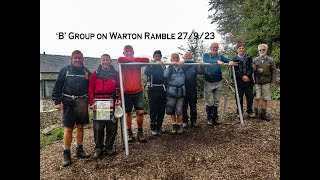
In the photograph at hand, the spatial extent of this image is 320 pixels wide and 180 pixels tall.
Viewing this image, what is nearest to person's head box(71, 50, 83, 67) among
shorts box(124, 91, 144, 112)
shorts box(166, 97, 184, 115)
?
shorts box(124, 91, 144, 112)

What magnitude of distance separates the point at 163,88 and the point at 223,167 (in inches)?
94.1

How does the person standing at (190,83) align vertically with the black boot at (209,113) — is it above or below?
above

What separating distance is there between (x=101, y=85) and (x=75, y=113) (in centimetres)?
73

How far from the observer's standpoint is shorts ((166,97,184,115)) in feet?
20.7

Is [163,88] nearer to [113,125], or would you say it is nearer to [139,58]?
[139,58]

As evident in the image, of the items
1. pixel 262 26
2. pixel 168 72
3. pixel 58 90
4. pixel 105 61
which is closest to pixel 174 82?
pixel 168 72

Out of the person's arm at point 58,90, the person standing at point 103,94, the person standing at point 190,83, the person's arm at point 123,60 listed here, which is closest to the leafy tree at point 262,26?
the person standing at point 190,83

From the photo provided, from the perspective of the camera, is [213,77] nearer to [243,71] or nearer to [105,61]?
[243,71]

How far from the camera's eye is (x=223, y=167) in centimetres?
466

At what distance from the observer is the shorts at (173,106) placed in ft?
20.7

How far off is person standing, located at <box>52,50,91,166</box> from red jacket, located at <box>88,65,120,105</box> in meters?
0.10

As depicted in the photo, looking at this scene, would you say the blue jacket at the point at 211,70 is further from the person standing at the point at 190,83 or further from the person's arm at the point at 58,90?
the person's arm at the point at 58,90
